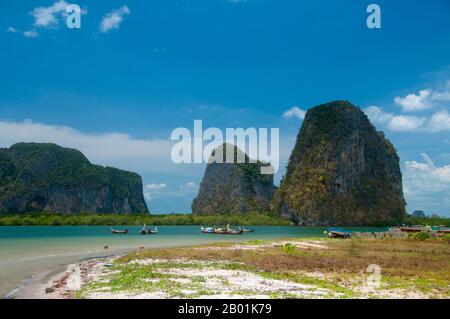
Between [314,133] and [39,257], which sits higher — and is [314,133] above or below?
above

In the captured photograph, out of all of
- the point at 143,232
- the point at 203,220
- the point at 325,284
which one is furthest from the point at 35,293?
the point at 203,220

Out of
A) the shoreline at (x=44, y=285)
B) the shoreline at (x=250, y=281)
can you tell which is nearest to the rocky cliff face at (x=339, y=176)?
the shoreline at (x=250, y=281)

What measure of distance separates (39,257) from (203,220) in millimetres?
120856

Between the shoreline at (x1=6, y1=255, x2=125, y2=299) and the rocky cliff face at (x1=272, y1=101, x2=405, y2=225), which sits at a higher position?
the rocky cliff face at (x1=272, y1=101, x2=405, y2=225)

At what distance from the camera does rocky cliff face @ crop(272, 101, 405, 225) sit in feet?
510

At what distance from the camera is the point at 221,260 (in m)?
29.6

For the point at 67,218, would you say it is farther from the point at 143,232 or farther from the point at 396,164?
the point at 396,164

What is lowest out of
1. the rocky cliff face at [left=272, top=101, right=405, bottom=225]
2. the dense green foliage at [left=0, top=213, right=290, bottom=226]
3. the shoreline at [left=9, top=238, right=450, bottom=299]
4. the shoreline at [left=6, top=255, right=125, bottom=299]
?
the dense green foliage at [left=0, top=213, right=290, bottom=226]

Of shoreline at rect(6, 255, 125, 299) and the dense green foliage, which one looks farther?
the dense green foliage

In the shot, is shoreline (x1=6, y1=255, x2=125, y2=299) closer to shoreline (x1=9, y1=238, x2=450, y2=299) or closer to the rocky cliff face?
shoreline (x1=9, y1=238, x2=450, y2=299)

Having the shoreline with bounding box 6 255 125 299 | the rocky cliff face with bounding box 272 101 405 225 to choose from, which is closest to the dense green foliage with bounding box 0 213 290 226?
the rocky cliff face with bounding box 272 101 405 225

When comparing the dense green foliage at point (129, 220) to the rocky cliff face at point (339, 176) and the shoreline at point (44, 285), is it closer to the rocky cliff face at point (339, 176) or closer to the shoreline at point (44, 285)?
the rocky cliff face at point (339, 176)

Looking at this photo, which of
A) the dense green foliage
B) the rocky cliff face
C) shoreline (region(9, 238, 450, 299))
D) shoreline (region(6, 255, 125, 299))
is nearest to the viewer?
shoreline (region(9, 238, 450, 299))
